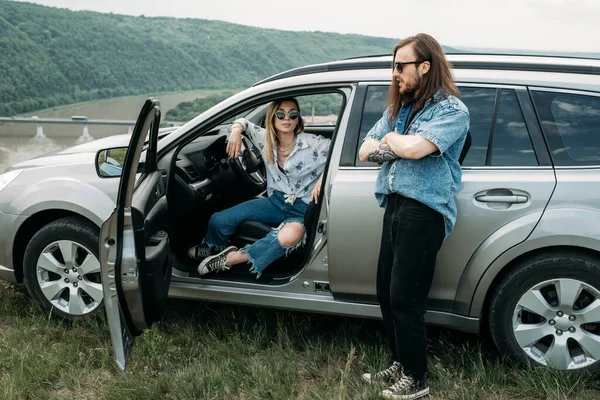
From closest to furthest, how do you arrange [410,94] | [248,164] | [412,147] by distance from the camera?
[412,147]
[410,94]
[248,164]

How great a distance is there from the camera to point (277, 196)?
3.55 metres

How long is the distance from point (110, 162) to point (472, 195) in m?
2.13

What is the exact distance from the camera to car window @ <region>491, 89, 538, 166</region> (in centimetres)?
281

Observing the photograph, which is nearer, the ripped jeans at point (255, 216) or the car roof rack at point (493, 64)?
the car roof rack at point (493, 64)

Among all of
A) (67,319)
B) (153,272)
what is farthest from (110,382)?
(67,319)

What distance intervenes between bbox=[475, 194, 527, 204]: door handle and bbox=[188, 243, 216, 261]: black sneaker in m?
1.68

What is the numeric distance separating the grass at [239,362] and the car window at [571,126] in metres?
1.04

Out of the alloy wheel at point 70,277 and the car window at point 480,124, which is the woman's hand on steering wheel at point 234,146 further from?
the car window at point 480,124

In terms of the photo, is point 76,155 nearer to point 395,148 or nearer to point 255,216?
point 255,216

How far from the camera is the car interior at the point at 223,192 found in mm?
3359

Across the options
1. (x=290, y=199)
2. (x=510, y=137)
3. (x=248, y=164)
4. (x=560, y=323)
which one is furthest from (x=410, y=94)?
(x=248, y=164)

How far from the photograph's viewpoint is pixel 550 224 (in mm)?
2709

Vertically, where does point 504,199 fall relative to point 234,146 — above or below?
below

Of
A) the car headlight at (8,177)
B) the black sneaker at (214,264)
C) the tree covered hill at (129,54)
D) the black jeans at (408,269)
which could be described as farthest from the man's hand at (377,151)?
the tree covered hill at (129,54)
